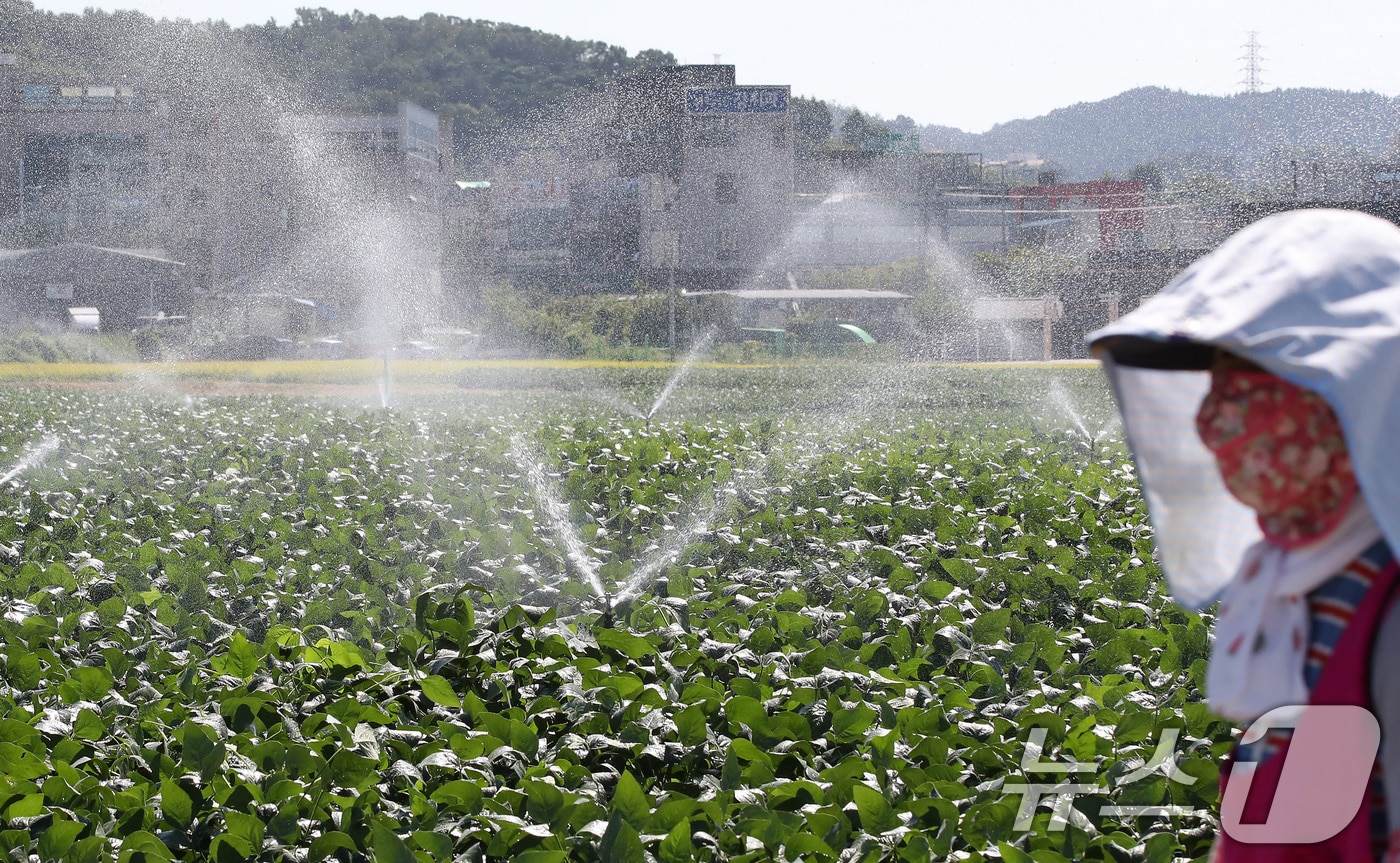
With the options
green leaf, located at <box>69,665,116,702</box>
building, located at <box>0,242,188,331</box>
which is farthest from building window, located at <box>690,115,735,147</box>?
green leaf, located at <box>69,665,116,702</box>

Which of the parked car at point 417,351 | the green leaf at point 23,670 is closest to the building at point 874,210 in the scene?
the parked car at point 417,351

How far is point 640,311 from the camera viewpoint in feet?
159

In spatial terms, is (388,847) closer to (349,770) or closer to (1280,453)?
(349,770)

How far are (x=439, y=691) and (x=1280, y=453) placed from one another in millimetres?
3211

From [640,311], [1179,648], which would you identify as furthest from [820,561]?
[640,311]

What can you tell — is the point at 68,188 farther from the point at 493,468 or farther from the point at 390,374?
the point at 493,468

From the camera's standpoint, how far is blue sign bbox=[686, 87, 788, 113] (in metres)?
62.6

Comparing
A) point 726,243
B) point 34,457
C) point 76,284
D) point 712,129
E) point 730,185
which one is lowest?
point 34,457

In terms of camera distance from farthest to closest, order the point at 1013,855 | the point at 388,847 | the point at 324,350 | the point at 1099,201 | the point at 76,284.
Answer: the point at 1099,201, the point at 76,284, the point at 324,350, the point at 388,847, the point at 1013,855

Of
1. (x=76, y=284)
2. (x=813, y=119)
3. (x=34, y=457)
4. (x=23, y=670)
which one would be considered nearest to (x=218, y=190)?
(x=76, y=284)

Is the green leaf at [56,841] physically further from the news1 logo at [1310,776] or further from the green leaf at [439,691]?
the news1 logo at [1310,776]

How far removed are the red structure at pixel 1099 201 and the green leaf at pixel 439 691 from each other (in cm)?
7556

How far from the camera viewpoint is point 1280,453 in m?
1.39

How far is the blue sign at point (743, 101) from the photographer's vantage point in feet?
205
